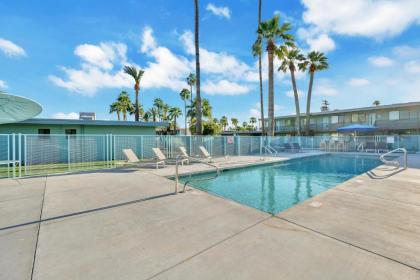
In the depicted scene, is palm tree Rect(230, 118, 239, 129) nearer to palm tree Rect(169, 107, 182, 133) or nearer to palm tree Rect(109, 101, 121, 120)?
palm tree Rect(169, 107, 182, 133)

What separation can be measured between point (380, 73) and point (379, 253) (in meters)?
15.9

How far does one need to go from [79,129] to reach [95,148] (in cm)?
361

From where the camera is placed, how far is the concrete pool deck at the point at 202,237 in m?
2.38

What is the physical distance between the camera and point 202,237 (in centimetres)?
315

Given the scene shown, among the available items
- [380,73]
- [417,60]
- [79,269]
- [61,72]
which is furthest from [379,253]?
[61,72]

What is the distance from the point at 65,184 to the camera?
6.57 meters

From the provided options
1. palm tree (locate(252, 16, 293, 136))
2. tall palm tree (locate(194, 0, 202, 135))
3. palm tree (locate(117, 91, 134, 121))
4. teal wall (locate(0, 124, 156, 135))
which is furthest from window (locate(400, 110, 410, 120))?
palm tree (locate(117, 91, 134, 121))

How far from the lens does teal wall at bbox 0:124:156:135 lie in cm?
1313

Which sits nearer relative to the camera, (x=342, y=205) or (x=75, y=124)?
(x=342, y=205)

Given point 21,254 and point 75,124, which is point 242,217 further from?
point 75,124

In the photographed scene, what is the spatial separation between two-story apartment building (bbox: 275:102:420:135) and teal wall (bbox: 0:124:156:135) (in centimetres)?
2543

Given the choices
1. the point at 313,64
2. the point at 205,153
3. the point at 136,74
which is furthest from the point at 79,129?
the point at 313,64

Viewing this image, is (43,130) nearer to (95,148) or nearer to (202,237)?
(95,148)

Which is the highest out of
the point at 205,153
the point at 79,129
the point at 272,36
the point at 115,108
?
the point at 272,36
